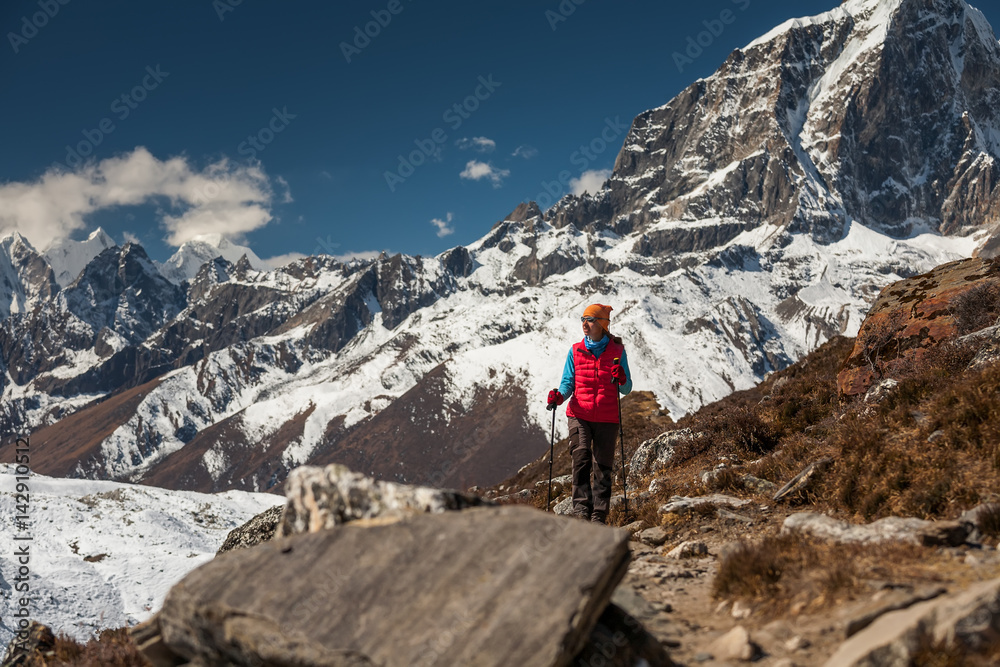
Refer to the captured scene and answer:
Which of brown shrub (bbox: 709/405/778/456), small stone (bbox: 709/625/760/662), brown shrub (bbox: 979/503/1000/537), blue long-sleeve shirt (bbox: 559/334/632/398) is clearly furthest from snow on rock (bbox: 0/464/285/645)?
brown shrub (bbox: 979/503/1000/537)

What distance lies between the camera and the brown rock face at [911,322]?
13.5m

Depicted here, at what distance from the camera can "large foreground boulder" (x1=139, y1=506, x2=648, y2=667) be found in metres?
4.35

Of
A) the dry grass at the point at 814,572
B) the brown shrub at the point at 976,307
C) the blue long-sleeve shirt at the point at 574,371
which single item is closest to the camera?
the dry grass at the point at 814,572

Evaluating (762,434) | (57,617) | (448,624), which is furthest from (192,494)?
(448,624)

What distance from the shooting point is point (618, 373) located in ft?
33.4

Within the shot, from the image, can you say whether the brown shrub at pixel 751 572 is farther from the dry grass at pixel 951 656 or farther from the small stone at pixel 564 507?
the small stone at pixel 564 507

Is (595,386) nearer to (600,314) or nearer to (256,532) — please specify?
(600,314)

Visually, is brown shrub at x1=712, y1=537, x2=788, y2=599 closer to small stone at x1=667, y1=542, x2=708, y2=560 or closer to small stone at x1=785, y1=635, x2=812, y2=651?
small stone at x1=785, y1=635, x2=812, y2=651

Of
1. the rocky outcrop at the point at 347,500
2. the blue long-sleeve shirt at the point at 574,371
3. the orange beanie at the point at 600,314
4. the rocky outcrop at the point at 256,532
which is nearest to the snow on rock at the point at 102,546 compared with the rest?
the rocky outcrop at the point at 256,532

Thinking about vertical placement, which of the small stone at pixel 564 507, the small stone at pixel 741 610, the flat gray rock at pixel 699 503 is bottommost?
the small stone at pixel 741 610

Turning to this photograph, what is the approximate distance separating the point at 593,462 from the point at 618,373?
174 centimetres

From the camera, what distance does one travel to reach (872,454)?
8.93m

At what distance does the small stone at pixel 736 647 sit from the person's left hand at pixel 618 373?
5354 millimetres

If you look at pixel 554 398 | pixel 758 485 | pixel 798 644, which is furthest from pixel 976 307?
pixel 798 644
